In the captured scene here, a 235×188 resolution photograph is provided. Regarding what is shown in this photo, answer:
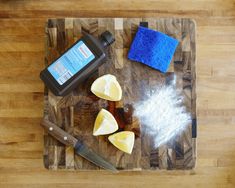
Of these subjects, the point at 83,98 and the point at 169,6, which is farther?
the point at 169,6

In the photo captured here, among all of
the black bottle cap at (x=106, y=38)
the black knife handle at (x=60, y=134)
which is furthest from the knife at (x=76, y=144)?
the black bottle cap at (x=106, y=38)

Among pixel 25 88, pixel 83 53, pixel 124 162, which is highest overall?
pixel 83 53

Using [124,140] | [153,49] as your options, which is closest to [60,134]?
[124,140]

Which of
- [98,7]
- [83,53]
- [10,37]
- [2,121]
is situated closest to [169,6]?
[98,7]

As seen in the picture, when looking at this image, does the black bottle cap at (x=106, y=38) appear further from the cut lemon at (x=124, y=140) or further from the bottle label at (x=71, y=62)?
the cut lemon at (x=124, y=140)

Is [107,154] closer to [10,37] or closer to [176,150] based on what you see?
[176,150]

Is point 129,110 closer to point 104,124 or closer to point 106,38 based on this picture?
point 104,124
